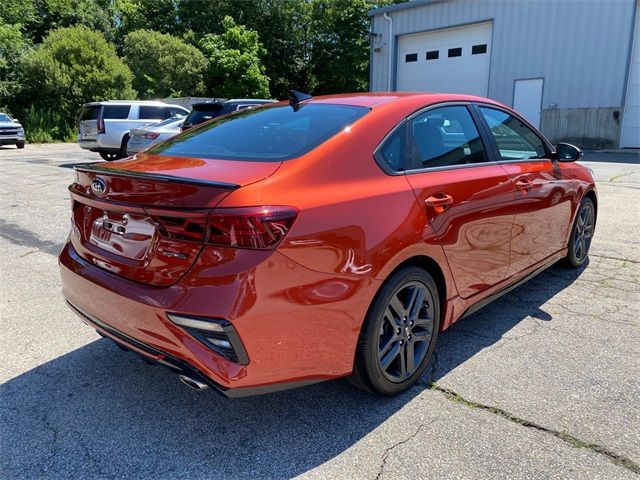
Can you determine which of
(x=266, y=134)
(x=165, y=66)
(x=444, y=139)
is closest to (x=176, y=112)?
(x=266, y=134)

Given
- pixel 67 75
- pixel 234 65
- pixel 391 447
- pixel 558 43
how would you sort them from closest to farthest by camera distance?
pixel 391 447, pixel 558 43, pixel 67 75, pixel 234 65

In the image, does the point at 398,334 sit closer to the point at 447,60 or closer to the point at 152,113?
the point at 152,113

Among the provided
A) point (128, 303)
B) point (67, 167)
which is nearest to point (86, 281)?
point (128, 303)

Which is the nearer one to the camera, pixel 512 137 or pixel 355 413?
pixel 355 413

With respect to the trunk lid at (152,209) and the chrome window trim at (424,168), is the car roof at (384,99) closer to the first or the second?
the chrome window trim at (424,168)

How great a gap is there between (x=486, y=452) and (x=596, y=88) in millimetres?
18783

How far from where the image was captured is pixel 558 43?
18.1 meters

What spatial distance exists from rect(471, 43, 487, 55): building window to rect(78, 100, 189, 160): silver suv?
12.6 m

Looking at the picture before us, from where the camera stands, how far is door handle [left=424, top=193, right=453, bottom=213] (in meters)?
2.79

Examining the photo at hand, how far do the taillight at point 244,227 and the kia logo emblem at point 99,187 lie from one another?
0.75 metres

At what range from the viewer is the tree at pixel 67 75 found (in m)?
27.9

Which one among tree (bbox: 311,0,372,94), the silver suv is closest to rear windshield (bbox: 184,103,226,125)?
the silver suv

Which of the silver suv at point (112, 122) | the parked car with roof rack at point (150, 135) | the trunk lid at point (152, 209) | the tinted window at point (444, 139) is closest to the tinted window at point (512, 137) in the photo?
the tinted window at point (444, 139)

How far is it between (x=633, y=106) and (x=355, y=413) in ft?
62.2
